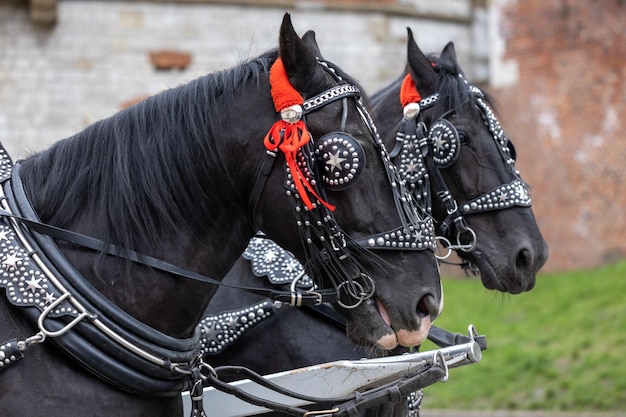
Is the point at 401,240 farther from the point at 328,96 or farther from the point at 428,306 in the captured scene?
the point at 328,96

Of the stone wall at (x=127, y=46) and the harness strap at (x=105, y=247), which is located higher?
the harness strap at (x=105, y=247)

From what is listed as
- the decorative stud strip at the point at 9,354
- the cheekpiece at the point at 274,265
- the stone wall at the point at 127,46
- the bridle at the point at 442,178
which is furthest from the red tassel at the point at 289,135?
the stone wall at the point at 127,46

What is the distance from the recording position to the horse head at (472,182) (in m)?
3.45

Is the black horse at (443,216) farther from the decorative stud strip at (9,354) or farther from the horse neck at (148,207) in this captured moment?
the decorative stud strip at (9,354)

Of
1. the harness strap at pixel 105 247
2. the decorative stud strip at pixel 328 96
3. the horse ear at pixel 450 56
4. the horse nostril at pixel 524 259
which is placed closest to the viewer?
the harness strap at pixel 105 247

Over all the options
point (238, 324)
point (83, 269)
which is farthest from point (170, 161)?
point (238, 324)

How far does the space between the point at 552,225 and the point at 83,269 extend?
10.3m

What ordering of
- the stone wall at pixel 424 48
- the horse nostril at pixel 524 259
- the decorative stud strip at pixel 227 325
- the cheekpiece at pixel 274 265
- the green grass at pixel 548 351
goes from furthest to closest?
the stone wall at pixel 424 48
the green grass at pixel 548 351
the horse nostril at pixel 524 259
the cheekpiece at pixel 274 265
the decorative stud strip at pixel 227 325

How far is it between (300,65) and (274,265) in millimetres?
1122

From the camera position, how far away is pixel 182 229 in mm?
2309

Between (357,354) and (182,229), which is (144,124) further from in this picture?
(357,354)

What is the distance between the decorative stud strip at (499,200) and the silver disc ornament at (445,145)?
18 cm

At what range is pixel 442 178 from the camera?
3.52 metres

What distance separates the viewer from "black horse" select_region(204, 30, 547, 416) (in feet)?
10.6
